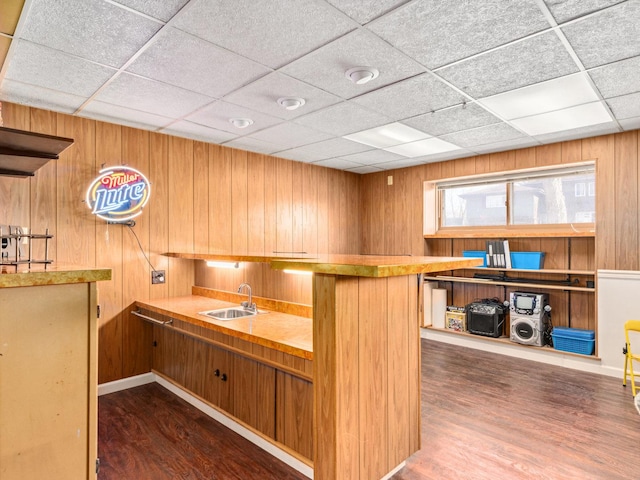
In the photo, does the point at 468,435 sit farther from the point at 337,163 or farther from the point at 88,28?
the point at 337,163

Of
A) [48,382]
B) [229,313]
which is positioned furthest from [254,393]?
[48,382]

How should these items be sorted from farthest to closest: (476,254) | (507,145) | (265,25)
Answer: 1. (476,254)
2. (507,145)
3. (265,25)

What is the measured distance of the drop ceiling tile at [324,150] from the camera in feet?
15.6

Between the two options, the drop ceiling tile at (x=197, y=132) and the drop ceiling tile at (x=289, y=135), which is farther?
the drop ceiling tile at (x=289, y=135)

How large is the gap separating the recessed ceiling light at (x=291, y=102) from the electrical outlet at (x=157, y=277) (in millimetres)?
2333

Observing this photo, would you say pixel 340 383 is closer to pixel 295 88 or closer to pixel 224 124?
pixel 295 88

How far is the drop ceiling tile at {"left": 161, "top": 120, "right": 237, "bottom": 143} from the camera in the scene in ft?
13.1

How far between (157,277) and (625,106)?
196 inches

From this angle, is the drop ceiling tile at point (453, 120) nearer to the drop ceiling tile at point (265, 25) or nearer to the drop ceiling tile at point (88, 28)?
the drop ceiling tile at point (265, 25)

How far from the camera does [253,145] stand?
4.84 metres

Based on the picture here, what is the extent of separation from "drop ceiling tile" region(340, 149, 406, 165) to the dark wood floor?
9.77ft

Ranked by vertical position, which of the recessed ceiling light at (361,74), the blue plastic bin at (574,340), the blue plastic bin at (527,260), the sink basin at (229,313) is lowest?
the blue plastic bin at (574,340)

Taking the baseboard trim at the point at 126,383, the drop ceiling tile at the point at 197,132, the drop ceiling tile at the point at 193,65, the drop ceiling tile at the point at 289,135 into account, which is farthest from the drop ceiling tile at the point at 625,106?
the baseboard trim at the point at 126,383

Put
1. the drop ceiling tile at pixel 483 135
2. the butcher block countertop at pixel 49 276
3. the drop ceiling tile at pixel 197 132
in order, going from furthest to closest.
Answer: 1. the drop ceiling tile at pixel 483 135
2. the drop ceiling tile at pixel 197 132
3. the butcher block countertop at pixel 49 276
